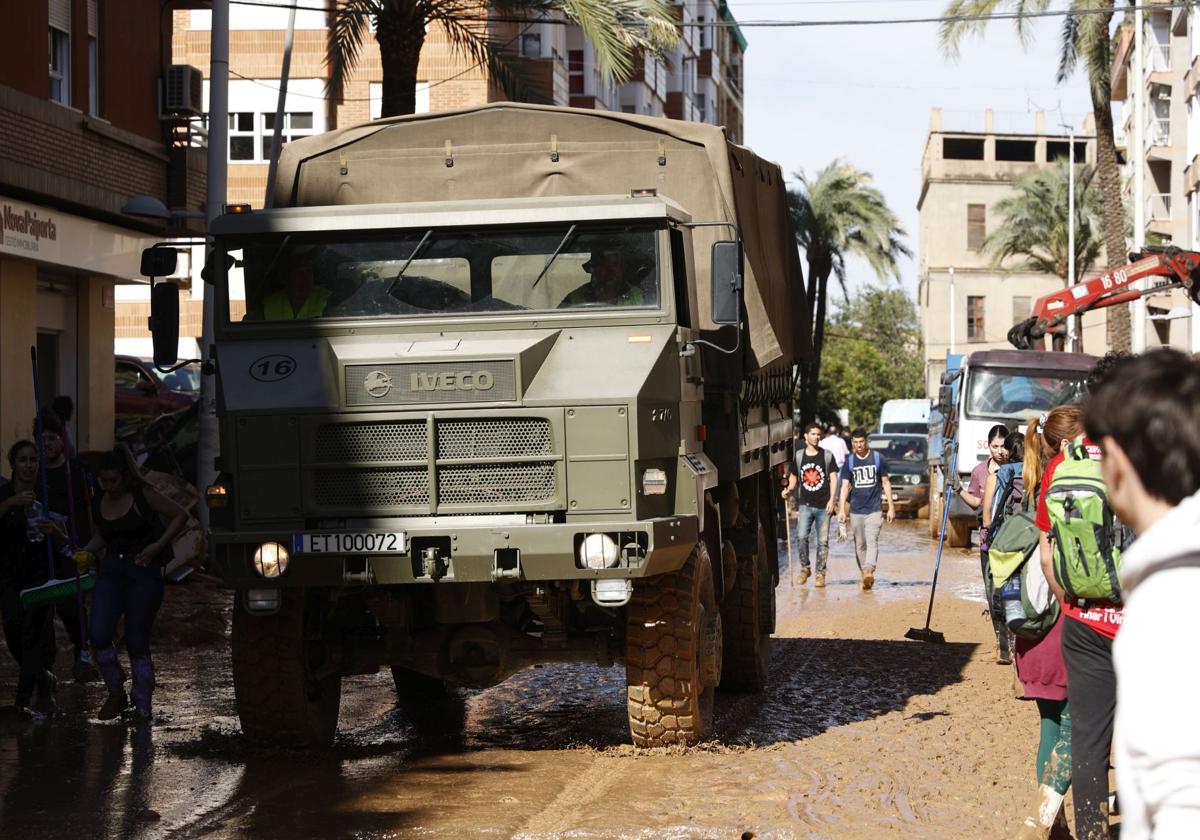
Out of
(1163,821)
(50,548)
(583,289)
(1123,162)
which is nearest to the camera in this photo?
(1163,821)

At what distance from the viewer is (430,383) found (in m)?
8.80

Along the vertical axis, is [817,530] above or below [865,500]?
below

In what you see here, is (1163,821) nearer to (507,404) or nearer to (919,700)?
(507,404)

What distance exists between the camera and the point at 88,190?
2203 centimetres

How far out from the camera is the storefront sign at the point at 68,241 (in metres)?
20.0

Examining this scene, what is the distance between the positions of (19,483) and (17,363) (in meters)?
10.6

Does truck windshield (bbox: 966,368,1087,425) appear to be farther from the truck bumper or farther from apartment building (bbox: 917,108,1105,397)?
apartment building (bbox: 917,108,1105,397)

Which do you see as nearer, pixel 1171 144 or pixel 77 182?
pixel 77 182

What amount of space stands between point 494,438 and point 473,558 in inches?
23.0

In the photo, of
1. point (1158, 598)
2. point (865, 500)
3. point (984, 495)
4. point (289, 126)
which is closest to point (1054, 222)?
point (289, 126)

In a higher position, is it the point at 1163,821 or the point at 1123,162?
the point at 1123,162

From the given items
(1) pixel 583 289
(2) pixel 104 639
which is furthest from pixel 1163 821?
(2) pixel 104 639

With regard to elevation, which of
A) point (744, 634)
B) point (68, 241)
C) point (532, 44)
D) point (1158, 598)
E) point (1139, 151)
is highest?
point (532, 44)

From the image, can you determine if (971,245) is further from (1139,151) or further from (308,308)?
(308,308)
